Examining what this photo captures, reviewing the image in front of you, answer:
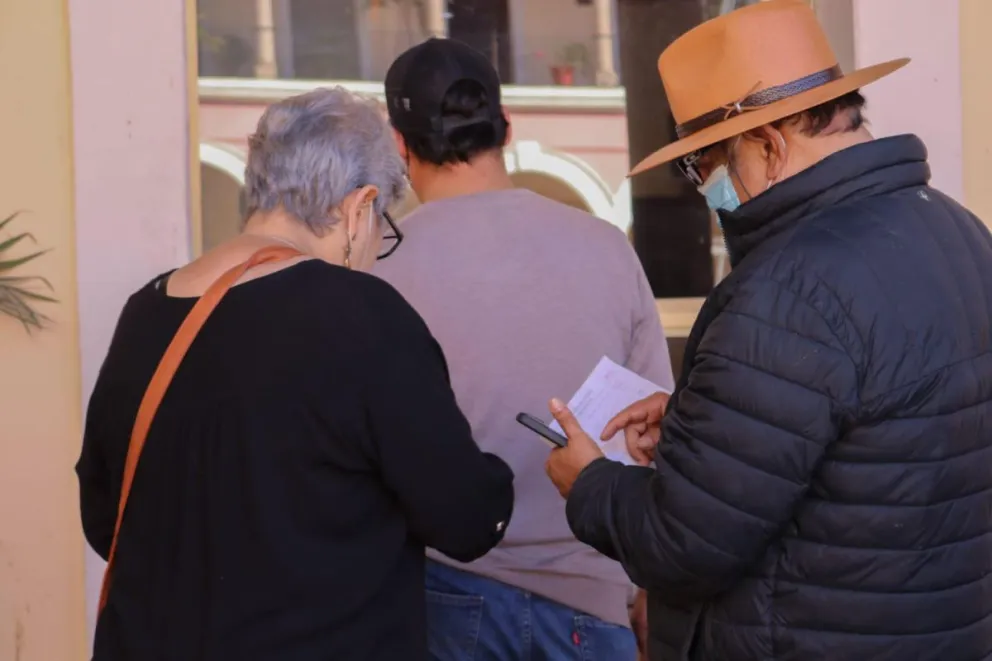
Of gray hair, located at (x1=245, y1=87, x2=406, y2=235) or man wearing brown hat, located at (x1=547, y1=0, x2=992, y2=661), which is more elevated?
gray hair, located at (x1=245, y1=87, x2=406, y2=235)

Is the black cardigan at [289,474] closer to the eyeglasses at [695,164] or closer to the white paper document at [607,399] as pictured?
the white paper document at [607,399]

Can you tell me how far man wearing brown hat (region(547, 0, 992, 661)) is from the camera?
5.54 ft

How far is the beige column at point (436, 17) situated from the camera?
4.00 metres

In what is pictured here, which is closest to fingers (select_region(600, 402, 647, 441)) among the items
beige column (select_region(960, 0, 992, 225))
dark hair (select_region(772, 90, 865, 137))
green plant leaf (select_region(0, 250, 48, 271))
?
dark hair (select_region(772, 90, 865, 137))

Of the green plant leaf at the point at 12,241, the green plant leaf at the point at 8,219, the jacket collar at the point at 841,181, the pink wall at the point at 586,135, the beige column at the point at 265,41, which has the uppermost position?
the beige column at the point at 265,41

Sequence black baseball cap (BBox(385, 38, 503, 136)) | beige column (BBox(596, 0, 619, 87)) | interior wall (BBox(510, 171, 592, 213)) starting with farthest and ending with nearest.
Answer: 1. beige column (BBox(596, 0, 619, 87))
2. interior wall (BBox(510, 171, 592, 213))
3. black baseball cap (BBox(385, 38, 503, 136))

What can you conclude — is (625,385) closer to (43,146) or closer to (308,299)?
(308,299)

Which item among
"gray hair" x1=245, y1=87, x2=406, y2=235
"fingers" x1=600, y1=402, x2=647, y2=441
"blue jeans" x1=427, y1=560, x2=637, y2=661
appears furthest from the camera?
"blue jeans" x1=427, y1=560, x2=637, y2=661

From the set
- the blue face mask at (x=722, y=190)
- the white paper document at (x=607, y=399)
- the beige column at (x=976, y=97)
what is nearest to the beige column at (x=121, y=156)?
the white paper document at (x=607, y=399)

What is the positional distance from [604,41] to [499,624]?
7.66ft

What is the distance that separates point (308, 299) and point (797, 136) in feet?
2.52

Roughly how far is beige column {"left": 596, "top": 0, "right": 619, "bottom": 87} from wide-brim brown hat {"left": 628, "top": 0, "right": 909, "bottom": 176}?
2108mm

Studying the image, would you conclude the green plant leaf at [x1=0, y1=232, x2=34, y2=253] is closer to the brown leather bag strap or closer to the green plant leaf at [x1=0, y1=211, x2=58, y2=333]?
the green plant leaf at [x1=0, y1=211, x2=58, y2=333]

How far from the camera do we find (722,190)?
6.33ft
